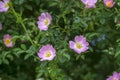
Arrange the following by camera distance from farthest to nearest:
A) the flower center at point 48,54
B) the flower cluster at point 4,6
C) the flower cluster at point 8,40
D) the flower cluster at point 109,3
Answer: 1. the flower cluster at point 8,40
2. the flower cluster at point 4,6
3. the flower cluster at point 109,3
4. the flower center at point 48,54

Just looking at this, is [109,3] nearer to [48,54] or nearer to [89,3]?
[89,3]

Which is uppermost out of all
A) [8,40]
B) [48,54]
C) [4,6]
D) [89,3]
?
[4,6]

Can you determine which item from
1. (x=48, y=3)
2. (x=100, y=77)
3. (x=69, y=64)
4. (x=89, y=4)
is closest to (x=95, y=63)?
(x=100, y=77)

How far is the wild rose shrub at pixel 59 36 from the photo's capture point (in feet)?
8.15

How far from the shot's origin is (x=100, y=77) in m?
3.29

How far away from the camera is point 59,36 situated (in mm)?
2545

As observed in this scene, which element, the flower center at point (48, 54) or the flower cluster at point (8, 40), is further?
the flower cluster at point (8, 40)

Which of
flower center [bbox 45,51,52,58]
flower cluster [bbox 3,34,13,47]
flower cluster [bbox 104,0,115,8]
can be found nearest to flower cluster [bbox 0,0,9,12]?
flower cluster [bbox 3,34,13,47]

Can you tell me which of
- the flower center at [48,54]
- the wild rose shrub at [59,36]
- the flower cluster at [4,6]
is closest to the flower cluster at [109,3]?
the wild rose shrub at [59,36]

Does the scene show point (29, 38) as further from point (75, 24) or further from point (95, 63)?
point (95, 63)

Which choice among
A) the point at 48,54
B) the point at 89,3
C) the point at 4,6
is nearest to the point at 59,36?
the point at 48,54

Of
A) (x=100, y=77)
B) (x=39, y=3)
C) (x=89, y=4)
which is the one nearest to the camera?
(x=89, y=4)

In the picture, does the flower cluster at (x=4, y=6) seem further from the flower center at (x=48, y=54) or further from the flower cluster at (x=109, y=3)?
the flower cluster at (x=109, y=3)

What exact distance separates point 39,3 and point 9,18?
305 mm
